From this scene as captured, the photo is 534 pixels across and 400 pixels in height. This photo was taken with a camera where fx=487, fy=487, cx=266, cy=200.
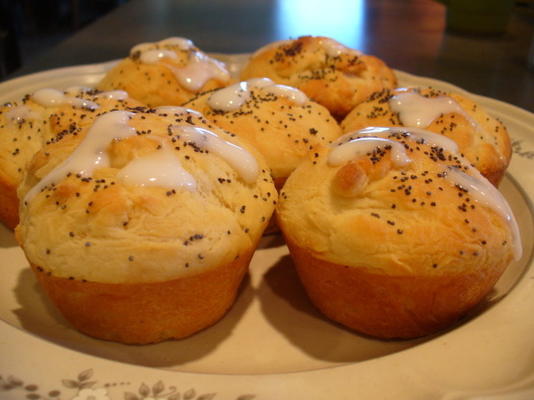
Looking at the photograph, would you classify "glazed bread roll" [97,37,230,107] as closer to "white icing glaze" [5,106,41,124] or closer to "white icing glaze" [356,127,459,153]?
"white icing glaze" [5,106,41,124]

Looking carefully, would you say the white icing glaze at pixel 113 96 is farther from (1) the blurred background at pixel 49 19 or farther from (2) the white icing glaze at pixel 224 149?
(1) the blurred background at pixel 49 19

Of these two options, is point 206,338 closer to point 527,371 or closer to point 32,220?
point 32,220

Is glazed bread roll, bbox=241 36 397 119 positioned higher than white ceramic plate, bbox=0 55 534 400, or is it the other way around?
glazed bread roll, bbox=241 36 397 119

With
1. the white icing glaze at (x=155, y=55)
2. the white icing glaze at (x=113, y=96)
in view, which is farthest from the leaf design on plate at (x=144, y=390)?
the white icing glaze at (x=155, y=55)

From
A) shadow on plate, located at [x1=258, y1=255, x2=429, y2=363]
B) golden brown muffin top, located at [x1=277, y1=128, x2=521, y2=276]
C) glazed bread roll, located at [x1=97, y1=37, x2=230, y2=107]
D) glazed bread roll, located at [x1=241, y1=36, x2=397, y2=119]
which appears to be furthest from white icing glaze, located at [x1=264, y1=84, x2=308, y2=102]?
shadow on plate, located at [x1=258, y1=255, x2=429, y2=363]

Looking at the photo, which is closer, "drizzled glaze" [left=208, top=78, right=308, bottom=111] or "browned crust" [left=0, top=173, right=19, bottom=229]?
"browned crust" [left=0, top=173, right=19, bottom=229]

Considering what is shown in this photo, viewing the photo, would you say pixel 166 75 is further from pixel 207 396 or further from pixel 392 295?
pixel 207 396

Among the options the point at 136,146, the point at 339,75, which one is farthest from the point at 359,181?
the point at 339,75
